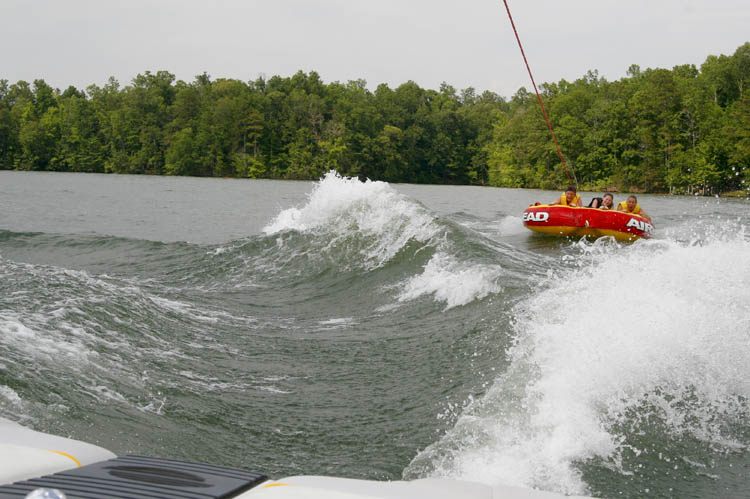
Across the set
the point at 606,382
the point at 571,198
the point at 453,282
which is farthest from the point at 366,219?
the point at 606,382

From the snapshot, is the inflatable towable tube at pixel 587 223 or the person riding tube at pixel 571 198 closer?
the inflatable towable tube at pixel 587 223

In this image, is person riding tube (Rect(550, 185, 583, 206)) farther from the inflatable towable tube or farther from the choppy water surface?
the choppy water surface

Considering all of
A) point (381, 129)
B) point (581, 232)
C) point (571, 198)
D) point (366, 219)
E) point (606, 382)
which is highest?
point (381, 129)

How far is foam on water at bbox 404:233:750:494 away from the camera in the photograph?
411 cm

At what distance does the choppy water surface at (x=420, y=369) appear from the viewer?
Result: 165 inches

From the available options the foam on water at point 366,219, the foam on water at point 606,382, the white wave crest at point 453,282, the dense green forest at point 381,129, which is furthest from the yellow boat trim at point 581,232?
the dense green forest at point 381,129

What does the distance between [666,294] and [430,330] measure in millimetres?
2506

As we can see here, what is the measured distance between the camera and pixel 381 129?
86062 millimetres

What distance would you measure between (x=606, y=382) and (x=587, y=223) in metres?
12.0

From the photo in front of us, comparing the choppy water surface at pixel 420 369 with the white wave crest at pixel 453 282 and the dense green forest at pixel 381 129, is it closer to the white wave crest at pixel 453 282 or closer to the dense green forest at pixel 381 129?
the white wave crest at pixel 453 282

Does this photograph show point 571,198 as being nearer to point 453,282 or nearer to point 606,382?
point 453,282

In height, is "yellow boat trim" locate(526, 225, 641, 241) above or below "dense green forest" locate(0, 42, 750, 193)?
below

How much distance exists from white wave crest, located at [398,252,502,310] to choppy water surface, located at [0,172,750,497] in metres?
0.04

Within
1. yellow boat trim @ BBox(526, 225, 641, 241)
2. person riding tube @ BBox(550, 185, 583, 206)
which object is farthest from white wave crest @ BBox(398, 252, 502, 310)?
person riding tube @ BBox(550, 185, 583, 206)
